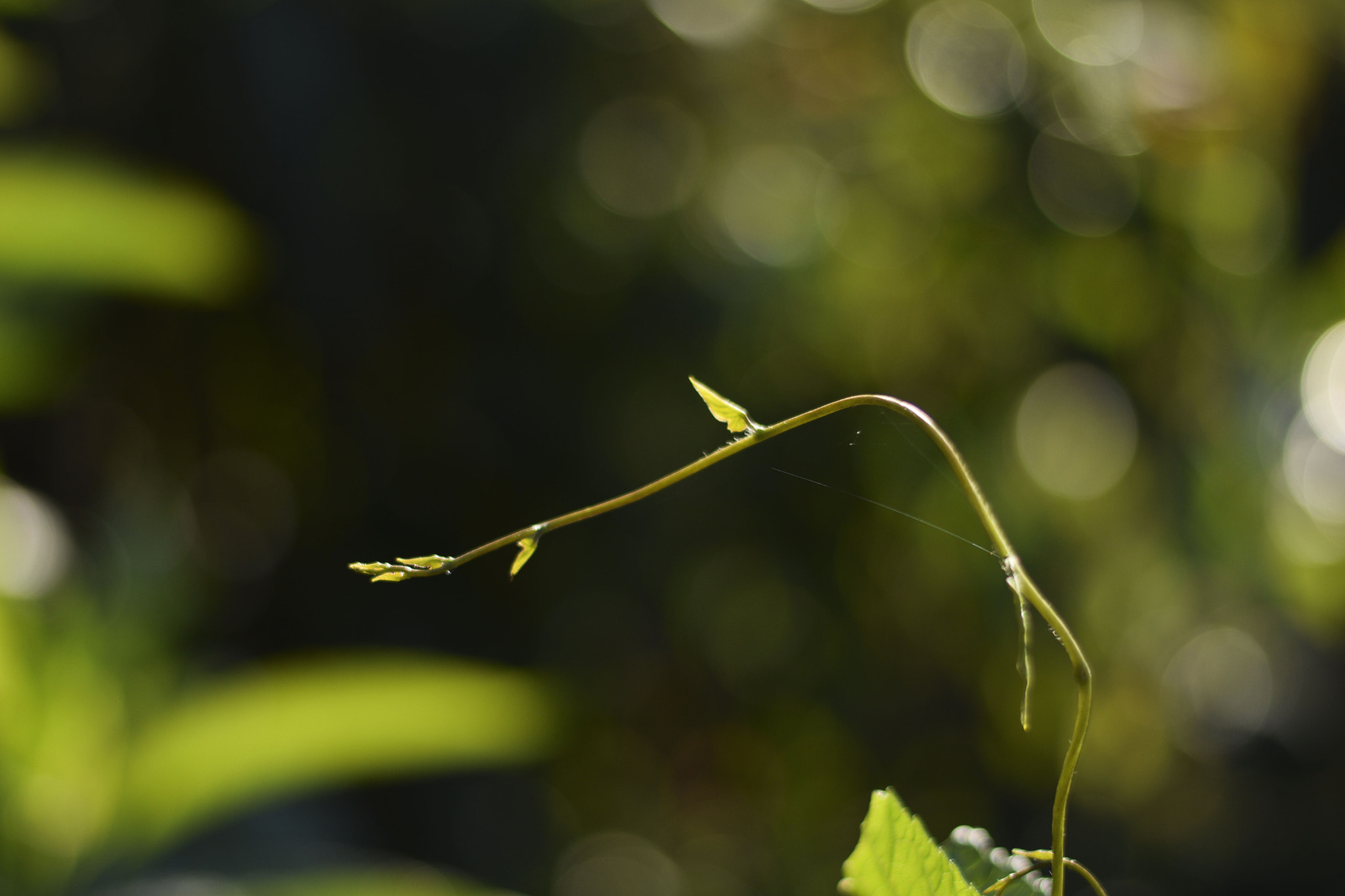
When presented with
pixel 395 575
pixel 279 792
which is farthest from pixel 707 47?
pixel 395 575

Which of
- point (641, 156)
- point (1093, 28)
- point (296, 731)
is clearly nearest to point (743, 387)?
point (641, 156)

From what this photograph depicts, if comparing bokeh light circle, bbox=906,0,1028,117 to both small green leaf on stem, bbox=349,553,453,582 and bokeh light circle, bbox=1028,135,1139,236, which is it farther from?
small green leaf on stem, bbox=349,553,453,582

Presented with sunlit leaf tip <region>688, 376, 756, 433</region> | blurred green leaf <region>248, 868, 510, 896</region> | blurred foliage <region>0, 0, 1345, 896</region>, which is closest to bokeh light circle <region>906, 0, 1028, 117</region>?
blurred foliage <region>0, 0, 1345, 896</region>

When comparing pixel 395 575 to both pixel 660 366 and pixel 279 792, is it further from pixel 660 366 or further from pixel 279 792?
pixel 660 366

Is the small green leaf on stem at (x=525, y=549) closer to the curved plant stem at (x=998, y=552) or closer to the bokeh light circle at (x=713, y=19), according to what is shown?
the curved plant stem at (x=998, y=552)

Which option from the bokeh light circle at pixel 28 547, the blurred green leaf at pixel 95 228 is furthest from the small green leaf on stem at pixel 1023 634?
the bokeh light circle at pixel 28 547

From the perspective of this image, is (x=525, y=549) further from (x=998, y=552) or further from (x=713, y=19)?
(x=713, y=19)

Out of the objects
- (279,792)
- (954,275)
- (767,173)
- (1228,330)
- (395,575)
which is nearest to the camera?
(395,575)
